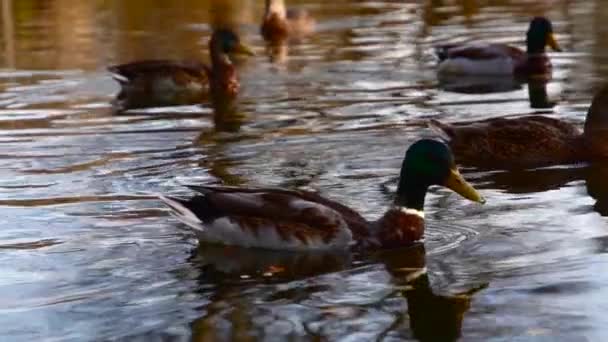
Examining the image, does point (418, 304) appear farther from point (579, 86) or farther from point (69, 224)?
point (579, 86)

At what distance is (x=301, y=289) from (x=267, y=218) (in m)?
0.93

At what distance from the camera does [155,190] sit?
11.7 m

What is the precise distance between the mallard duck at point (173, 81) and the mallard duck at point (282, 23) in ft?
22.2

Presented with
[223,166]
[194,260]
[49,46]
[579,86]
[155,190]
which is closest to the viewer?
[194,260]

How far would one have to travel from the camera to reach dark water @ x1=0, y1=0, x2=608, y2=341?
8.05 m

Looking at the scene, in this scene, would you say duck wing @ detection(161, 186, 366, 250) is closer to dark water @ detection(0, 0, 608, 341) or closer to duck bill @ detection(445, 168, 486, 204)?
dark water @ detection(0, 0, 608, 341)

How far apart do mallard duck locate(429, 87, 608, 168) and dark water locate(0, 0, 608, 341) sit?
302 mm

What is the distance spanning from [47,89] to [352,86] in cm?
396

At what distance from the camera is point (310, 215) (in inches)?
372

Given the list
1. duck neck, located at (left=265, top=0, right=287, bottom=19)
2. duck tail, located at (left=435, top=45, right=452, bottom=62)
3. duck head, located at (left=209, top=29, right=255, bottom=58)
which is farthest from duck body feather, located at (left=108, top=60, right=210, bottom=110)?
duck neck, located at (left=265, top=0, right=287, bottom=19)

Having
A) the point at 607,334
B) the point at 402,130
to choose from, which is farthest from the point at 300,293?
the point at 402,130

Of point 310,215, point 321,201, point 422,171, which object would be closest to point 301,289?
point 310,215

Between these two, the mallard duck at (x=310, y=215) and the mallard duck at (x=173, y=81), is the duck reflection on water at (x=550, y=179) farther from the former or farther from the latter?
the mallard duck at (x=173, y=81)

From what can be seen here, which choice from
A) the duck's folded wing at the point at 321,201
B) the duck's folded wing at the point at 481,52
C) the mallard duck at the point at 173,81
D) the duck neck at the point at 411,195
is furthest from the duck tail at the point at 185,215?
the duck's folded wing at the point at 481,52
